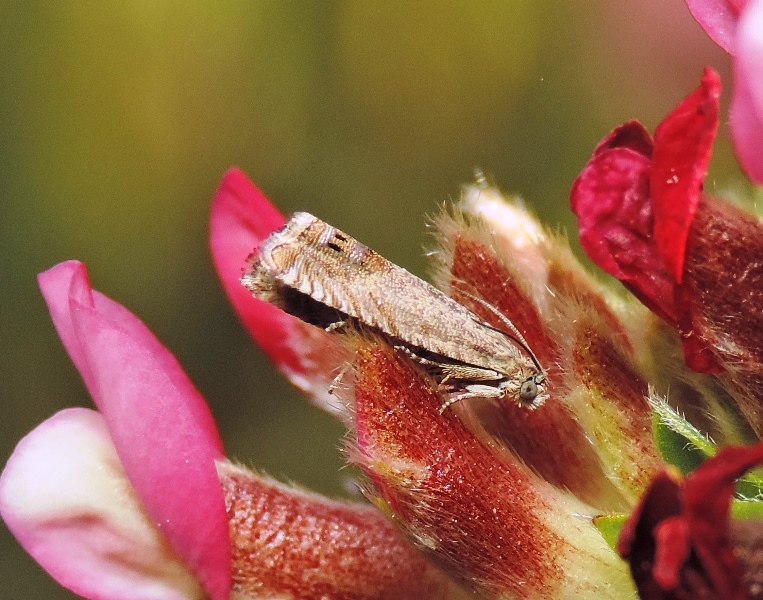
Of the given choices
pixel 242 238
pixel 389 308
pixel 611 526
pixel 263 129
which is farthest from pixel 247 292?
pixel 263 129

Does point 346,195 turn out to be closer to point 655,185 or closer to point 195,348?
point 195,348

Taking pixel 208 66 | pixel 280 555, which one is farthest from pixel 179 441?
pixel 208 66

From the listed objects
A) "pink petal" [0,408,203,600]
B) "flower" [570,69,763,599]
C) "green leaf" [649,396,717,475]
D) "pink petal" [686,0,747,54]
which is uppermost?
"pink petal" [686,0,747,54]

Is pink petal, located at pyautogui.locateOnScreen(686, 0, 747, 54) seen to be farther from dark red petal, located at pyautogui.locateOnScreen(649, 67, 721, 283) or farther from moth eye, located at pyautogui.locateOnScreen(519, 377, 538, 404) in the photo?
moth eye, located at pyautogui.locateOnScreen(519, 377, 538, 404)

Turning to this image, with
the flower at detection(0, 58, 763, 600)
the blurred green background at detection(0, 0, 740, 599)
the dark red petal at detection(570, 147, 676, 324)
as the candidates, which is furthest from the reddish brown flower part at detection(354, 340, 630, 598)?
the blurred green background at detection(0, 0, 740, 599)

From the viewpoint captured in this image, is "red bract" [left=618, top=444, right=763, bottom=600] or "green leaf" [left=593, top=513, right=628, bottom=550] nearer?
"red bract" [left=618, top=444, right=763, bottom=600]
